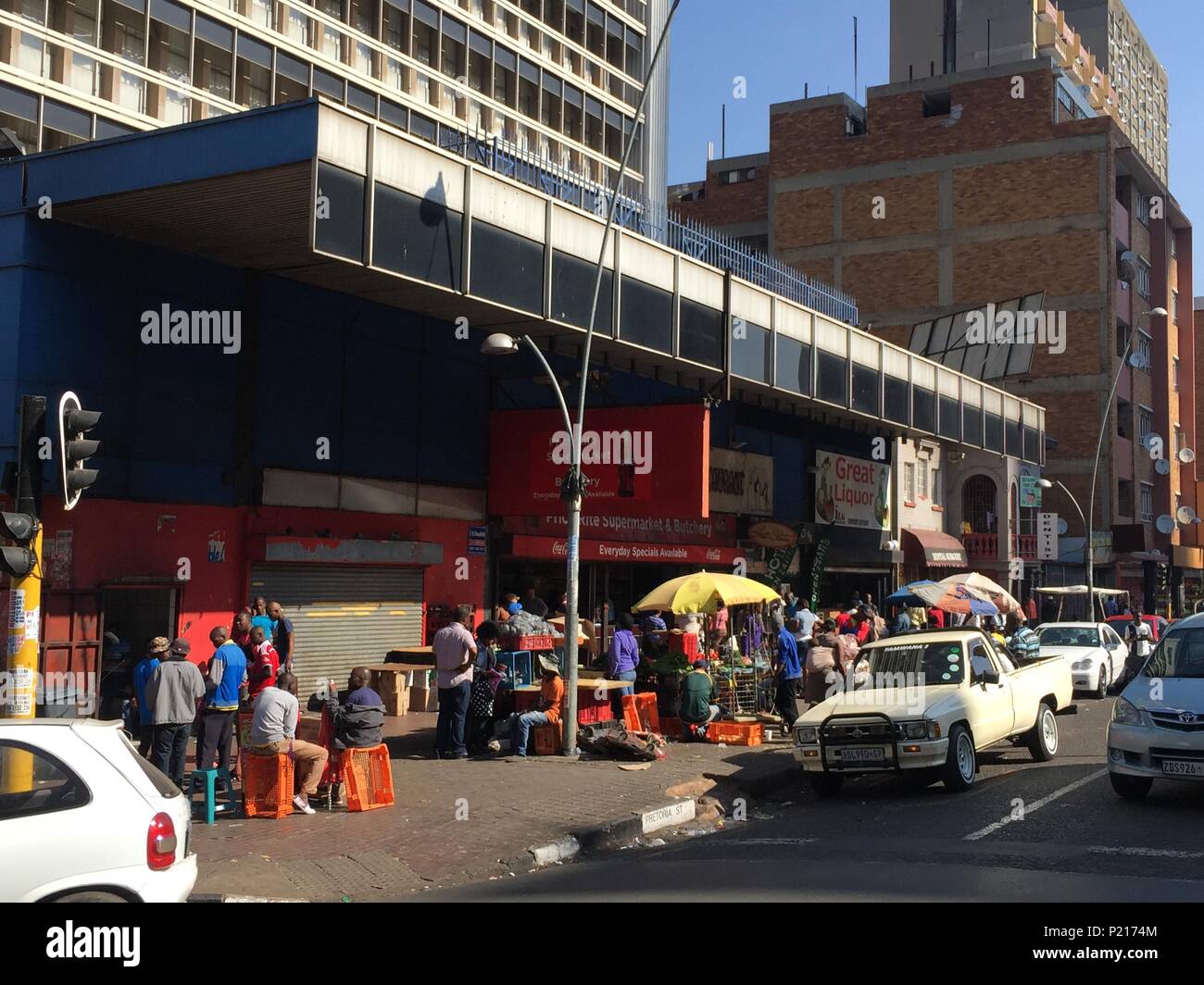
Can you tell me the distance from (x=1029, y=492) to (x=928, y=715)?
35026mm

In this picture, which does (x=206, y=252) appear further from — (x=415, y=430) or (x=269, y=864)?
(x=269, y=864)

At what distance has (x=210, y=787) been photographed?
11414 millimetres

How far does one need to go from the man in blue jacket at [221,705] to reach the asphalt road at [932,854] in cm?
431

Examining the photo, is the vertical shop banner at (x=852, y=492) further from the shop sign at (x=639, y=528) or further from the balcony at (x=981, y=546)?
the balcony at (x=981, y=546)

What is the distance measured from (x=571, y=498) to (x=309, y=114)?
19.8 feet

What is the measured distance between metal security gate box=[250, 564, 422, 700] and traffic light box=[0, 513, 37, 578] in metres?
8.40

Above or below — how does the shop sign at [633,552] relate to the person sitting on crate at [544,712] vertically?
above

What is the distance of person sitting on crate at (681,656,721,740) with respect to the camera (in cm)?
1658

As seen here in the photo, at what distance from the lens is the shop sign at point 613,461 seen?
22.8m

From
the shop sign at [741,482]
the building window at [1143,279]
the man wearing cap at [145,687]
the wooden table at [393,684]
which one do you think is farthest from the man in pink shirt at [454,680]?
the building window at [1143,279]

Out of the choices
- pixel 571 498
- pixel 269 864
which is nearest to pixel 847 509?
pixel 571 498

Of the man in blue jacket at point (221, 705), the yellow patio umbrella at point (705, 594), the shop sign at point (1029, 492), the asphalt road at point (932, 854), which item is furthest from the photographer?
the shop sign at point (1029, 492)

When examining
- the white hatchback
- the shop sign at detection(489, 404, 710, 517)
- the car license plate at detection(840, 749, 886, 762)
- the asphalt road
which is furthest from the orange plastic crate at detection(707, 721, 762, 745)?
the white hatchback

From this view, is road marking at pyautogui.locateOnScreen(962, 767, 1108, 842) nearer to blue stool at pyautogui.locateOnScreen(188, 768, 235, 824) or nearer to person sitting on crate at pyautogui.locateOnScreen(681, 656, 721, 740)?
person sitting on crate at pyautogui.locateOnScreen(681, 656, 721, 740)
